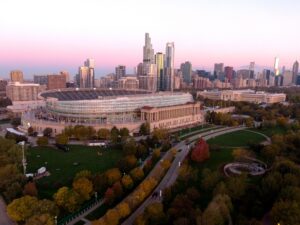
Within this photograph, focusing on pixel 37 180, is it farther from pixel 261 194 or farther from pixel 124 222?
pixel 261 194

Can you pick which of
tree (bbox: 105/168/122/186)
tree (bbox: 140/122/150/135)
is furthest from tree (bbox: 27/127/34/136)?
tree (bbox: 105/168/122/186)

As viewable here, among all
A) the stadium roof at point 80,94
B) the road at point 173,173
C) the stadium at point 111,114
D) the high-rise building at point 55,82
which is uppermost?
the high-rise building at point 55,82

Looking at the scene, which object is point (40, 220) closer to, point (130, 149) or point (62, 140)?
point (130, 149)

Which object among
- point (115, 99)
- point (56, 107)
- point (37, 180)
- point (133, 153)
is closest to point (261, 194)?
point (133, 153)

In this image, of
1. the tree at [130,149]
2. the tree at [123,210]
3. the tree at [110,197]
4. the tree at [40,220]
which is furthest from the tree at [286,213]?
the tree at [130,149]

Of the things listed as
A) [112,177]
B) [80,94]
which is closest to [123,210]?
[112,177]

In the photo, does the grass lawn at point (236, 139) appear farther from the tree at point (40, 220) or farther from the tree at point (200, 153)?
the tree at point (40, 220)
